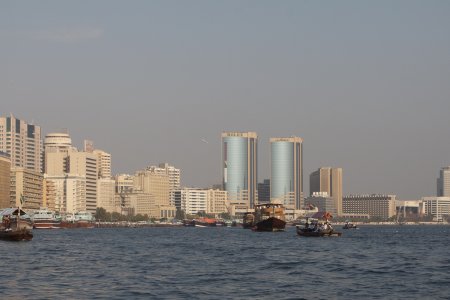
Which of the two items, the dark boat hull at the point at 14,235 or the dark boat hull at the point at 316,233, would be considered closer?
the dark boat hull at the point at 14,235

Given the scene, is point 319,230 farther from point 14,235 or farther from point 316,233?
point 14,235

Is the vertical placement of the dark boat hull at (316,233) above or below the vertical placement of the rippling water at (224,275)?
above

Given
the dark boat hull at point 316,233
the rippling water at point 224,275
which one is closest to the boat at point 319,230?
the dark boat hull at point 316,233

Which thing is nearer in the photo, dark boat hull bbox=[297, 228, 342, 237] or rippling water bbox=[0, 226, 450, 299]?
rippling water bbox=[0, 226, 450, 299]

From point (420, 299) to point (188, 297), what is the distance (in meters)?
13.5

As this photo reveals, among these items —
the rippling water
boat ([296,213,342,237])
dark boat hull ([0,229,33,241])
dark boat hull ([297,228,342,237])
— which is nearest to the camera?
the rippling water

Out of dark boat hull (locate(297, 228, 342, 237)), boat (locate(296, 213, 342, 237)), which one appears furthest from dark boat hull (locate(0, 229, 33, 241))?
boat (locate(296, 213, 342, 237))

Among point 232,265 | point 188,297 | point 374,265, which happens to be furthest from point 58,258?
point 188,297

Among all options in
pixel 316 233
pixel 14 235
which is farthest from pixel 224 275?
pixel 316 233

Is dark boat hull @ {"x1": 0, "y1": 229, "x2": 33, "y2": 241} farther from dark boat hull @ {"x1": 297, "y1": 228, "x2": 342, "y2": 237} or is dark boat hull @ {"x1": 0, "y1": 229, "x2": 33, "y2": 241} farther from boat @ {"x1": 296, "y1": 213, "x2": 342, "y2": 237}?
boat @ {"x1": 296, "y1": 213, "x2": 342, "y2": 237}

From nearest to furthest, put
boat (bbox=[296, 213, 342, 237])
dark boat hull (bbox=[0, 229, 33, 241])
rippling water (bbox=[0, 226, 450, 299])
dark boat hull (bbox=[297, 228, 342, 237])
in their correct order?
rippling water (bbox=[0, 226, 450, 299]) → dark boat hull (bbox=[0, 229, 33, 241]) → dark boat hull (bbox=[297, 228, 342, 237]) → boat (bbox=[296, 213, 342, 237])

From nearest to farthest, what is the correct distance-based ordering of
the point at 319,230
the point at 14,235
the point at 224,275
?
the point at 224,275 → the point at 14,235 → the point at 319,230

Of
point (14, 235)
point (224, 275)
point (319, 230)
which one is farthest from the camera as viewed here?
point (319, 230)

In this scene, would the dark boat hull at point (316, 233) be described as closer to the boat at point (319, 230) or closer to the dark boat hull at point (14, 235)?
the boat at point (319, 230)
